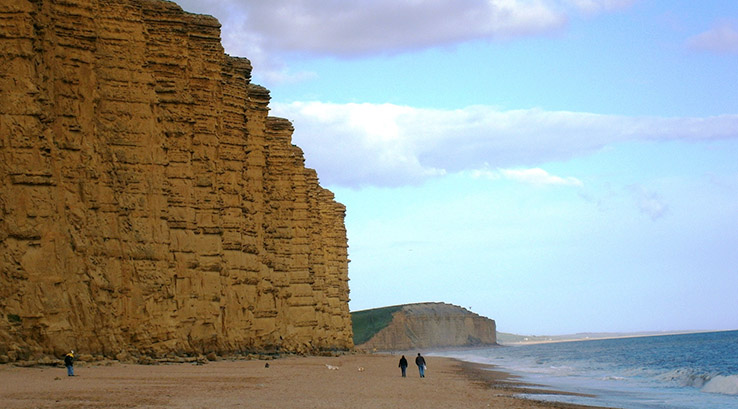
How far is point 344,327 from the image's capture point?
2665 inches

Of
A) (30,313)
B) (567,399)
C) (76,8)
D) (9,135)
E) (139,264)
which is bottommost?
(567,399)

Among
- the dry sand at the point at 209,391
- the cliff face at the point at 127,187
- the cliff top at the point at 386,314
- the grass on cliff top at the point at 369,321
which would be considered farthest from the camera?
the cliff top at the point at 386,314

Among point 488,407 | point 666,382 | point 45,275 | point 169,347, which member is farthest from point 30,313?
point 666,382

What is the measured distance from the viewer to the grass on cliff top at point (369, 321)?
136125mm

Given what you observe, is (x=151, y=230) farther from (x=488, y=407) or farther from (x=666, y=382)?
(x=666, y=382)

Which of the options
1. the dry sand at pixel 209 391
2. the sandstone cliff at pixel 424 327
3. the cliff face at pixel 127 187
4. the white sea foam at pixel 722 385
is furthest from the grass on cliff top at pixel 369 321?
the dry sand at pixel 209 391

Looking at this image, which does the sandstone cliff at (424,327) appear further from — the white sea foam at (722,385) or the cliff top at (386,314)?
the white sea foam at (722,385)

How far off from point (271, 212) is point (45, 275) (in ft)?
71.1

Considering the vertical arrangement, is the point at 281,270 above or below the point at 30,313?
above

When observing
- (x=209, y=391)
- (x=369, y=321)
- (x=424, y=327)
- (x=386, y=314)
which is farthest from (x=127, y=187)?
(x=369, y=321)

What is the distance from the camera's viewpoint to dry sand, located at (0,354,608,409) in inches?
563

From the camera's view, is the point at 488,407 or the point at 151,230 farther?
the point at 151,230

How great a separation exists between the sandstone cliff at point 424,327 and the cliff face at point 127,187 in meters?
96.6

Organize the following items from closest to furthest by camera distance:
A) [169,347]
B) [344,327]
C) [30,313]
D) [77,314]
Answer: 1. [30,313]
2. [77,314]
3. [169,347]
4. [344,327]
